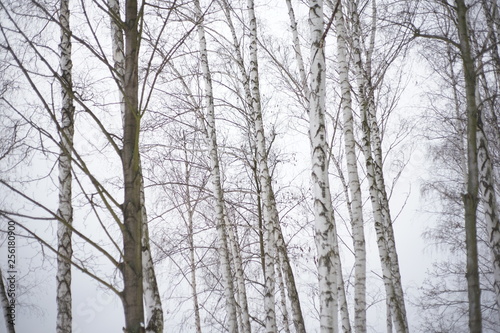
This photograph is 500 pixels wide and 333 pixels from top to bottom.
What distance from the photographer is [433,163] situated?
11.9m

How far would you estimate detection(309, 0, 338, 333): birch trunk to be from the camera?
2.97m

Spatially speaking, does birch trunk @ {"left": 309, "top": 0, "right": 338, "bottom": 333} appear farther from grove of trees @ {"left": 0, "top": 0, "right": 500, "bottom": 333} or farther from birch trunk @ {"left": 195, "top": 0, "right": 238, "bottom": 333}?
birch trunk @ {"left": 195, "top": 0, "right": 238, "bottom": 333}

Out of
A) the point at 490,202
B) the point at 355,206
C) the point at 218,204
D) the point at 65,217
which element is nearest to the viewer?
the point at 490,202

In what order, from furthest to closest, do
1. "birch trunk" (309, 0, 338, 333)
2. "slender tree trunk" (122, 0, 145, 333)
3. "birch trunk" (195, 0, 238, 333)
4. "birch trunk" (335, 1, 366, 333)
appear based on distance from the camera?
"birch trunk" (195, 0, 238, 333)
"birch trunk" (335, 1, 366, 333)
"birch trunk" (309, 0, 338, 333)
"slender tree trunk" (122, 0, 145, 333)

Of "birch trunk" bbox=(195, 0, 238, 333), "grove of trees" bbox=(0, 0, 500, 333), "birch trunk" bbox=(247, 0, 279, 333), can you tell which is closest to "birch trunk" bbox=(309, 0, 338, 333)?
"grove of trees" bbox=(0, 0, 500, 333)

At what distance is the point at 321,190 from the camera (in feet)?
10.3

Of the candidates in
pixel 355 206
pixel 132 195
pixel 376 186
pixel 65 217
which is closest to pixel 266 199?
pixel 355 206

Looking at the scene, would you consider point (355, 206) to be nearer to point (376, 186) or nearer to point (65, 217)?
point (376, 186)

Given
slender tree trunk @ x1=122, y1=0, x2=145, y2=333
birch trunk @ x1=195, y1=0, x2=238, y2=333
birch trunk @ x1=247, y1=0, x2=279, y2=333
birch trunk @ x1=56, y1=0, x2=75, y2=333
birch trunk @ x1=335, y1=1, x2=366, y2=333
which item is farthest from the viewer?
birch trunk @ x1=195, y1=0, x2=238, y2=333

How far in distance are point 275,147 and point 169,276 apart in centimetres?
517

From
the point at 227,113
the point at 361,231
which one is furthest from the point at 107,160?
the point at 361,231

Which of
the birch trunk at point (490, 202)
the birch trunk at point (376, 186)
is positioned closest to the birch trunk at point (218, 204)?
the birch trunk at point (376, 186)

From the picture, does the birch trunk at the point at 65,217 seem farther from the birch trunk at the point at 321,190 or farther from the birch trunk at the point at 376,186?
the birch trunk at the point at 376,186

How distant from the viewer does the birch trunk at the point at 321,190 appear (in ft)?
9.74
